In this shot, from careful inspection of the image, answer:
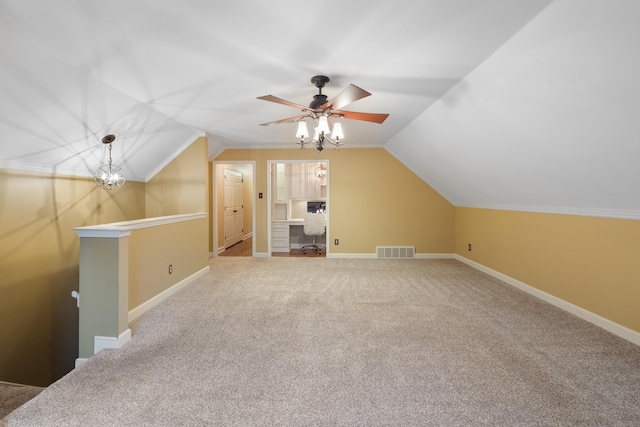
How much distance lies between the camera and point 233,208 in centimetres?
734

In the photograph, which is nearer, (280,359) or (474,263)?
(280,359)

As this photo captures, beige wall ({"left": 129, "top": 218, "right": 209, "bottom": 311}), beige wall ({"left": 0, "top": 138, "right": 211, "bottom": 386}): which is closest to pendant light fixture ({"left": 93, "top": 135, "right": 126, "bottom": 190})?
beige wall ({"left": 0, "top": 138, "right": 211, "bottom": 386})

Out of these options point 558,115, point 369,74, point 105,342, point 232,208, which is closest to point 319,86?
point 369,74

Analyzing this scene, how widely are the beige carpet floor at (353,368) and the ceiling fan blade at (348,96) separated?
2.00m

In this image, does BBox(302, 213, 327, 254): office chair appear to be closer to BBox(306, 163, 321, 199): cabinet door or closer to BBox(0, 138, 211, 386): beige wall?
BBox(306, 163, 321, 199): cabinet door

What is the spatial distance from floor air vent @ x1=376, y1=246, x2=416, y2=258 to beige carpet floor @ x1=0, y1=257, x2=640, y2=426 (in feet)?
7.31

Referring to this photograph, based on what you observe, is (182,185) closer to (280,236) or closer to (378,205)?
(280,236)

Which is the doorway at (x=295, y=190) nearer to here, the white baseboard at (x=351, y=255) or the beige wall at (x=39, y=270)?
the white baseboard at (x=351, y=255)

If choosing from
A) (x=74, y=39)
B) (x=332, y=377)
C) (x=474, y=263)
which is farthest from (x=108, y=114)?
(x=474, y=263)

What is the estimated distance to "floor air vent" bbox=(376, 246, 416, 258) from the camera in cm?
571

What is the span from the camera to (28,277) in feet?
10.5

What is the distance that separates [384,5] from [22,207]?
13.2ft

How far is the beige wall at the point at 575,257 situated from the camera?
2531 mm

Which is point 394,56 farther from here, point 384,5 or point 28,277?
point 28,277
